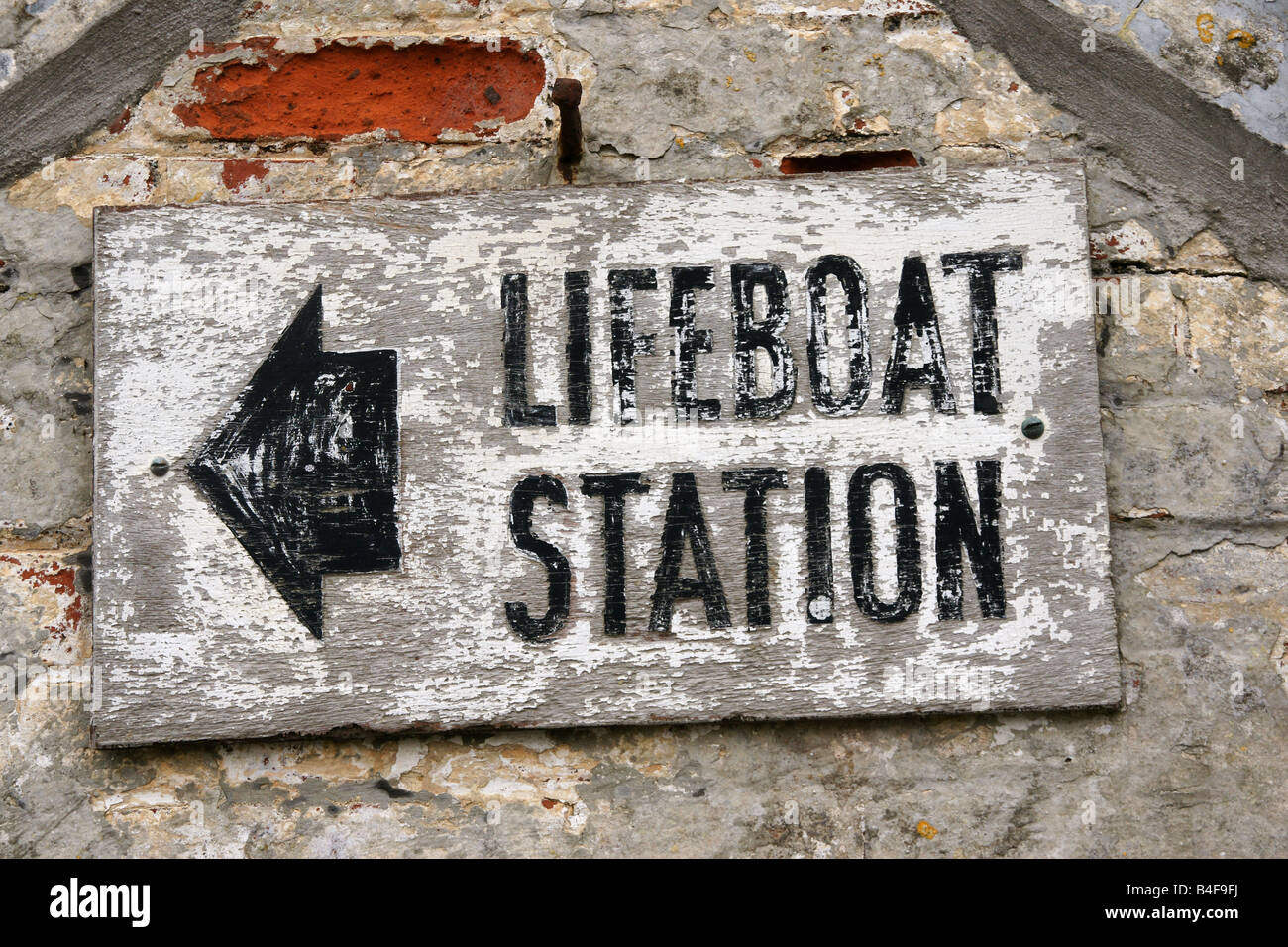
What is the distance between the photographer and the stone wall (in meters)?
1.58

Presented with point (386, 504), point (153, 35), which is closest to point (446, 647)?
point (386, 504)

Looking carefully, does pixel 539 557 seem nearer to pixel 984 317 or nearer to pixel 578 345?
pixel 578 345

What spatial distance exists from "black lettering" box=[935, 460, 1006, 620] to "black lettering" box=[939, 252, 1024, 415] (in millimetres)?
112

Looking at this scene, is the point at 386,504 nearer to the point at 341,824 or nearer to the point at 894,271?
the point at 341,824

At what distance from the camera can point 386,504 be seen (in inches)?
62.4

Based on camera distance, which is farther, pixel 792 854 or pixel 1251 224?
pixel 1251 224

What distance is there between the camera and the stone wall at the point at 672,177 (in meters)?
1.58

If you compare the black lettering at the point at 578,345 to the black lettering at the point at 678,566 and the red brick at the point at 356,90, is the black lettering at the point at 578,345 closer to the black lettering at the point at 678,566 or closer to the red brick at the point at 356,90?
the black lettering at the point at 678,566

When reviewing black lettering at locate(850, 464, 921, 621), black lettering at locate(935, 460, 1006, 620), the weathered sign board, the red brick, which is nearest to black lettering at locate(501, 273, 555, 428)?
the weathered sign board

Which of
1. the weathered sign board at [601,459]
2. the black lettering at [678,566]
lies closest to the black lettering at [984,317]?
the weathered sign board at [601,459]

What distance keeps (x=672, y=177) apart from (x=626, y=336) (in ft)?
1.02

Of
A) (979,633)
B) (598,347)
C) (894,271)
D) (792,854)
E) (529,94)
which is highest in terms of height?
(529,94)

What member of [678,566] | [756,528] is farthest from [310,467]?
[756,528]

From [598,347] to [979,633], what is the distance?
0.77 m
